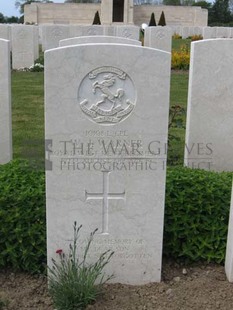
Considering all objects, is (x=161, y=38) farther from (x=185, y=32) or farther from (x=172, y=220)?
(x=185, y=32)

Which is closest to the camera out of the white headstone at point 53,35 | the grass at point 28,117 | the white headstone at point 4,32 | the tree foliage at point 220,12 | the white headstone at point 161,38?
the grass at point 28,117

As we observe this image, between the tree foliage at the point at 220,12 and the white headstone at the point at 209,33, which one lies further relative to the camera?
the tree foliage at the point at 220,12

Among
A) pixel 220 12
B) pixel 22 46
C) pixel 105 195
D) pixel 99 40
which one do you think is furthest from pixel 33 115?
pixel 220 12

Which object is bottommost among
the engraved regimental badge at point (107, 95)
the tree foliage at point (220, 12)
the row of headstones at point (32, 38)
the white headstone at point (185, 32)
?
the engraved regimental badge at point (107, 95)

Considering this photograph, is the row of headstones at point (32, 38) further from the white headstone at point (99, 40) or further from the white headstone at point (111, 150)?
the white headstone at point (111, 150)

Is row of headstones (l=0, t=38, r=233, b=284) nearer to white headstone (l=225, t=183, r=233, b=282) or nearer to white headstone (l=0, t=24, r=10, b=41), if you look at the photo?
white headstone (l=225, t=183, r=233, b=282)

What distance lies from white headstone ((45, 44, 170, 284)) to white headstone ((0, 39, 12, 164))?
1.93 meters

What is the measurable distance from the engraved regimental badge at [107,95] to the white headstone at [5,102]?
2.00m

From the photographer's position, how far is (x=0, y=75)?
470 centimetres

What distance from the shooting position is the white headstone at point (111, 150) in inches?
114

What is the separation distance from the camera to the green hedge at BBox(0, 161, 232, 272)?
3.30m

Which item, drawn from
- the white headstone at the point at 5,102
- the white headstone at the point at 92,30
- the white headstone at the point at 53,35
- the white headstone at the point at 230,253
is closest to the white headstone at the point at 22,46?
the white headstone at the point at 53,35

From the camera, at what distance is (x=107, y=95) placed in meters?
Answer: 2.93

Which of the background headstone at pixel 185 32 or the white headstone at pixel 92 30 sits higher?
the background headstone at pixel 185 32
